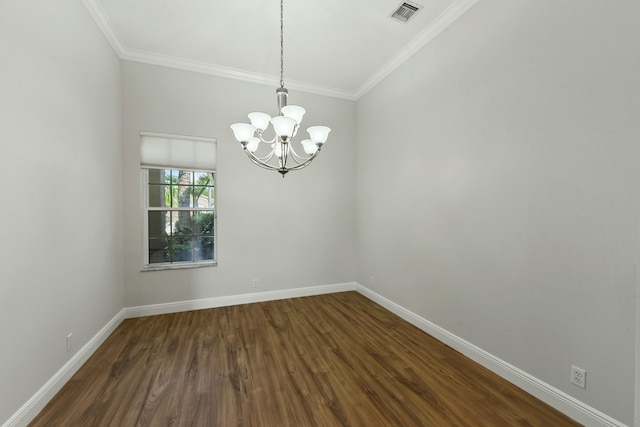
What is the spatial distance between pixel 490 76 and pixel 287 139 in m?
1.85

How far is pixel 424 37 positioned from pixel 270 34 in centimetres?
172

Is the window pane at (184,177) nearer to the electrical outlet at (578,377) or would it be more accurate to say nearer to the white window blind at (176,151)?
the white window blind at (176,151)

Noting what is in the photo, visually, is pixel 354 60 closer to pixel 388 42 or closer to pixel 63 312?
pixel 388 42

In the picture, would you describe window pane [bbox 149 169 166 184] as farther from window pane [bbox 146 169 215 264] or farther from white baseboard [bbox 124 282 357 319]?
white baseboard [bbox 124 282 357 319]

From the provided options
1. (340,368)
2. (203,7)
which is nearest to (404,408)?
(340,368)

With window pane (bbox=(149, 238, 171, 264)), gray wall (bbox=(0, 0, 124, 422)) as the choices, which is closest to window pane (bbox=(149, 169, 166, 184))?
gray wall (bbox=(0, 0, 124, 422))

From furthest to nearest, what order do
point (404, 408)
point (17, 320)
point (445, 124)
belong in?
point (445, 124), point (404, 408), point (17, 320)

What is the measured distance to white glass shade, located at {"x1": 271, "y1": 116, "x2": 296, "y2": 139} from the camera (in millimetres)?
1849

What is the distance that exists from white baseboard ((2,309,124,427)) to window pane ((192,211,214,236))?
4.70 feet

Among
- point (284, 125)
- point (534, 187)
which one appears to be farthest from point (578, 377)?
point (284, 125)

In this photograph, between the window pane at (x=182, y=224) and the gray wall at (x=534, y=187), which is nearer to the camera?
the gray wall at (x=534, y=187)

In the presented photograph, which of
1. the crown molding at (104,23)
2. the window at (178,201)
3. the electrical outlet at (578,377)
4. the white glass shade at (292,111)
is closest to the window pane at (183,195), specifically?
the window at (178,201)

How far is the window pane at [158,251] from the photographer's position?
11.3 feet

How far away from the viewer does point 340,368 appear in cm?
226
